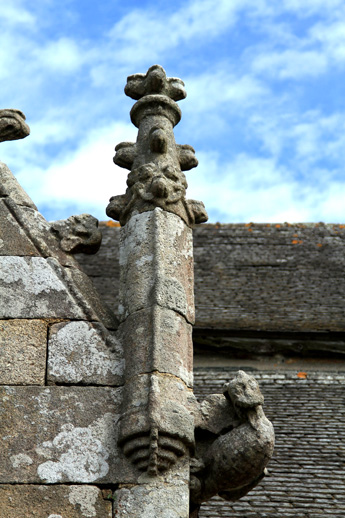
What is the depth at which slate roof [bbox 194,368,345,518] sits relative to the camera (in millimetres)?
7789

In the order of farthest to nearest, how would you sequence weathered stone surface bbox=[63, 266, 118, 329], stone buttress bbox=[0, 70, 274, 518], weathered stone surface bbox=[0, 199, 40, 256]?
Answer: weathered stone surface bbox=[0, 199, 40, 256] < weathered stone surface bbox=[63, 266, 118, 329] < stone buttress bbox=[0, 70, 274, 518]

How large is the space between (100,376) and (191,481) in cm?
83

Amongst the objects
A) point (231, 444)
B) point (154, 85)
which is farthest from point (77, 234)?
point (231, 444)

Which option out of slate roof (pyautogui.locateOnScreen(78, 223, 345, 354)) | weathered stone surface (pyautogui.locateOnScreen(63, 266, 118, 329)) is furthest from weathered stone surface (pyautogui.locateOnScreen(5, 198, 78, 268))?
slate roof (pyautogui.locateOnScreen(78, 223, 345, 354))

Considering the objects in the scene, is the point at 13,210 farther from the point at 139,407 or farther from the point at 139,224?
the point at 139,407

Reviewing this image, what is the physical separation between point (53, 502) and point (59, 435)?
0.40 m

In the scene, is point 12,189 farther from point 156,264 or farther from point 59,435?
point 59,435

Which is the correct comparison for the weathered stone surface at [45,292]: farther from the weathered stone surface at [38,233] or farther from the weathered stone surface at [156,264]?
the weathered stone surface at [156,264]

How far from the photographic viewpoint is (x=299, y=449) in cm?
894

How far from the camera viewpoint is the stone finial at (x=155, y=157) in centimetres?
642

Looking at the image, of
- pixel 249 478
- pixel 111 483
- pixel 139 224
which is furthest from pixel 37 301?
pixel 249 478

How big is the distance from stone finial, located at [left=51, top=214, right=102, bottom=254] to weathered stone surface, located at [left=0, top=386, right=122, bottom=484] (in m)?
1.10

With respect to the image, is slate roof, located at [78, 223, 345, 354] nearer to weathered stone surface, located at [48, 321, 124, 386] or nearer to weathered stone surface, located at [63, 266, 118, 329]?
weathered stone surface, located at [63, 266, 118, 329]

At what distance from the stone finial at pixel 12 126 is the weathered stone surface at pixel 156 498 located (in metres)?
2.79
